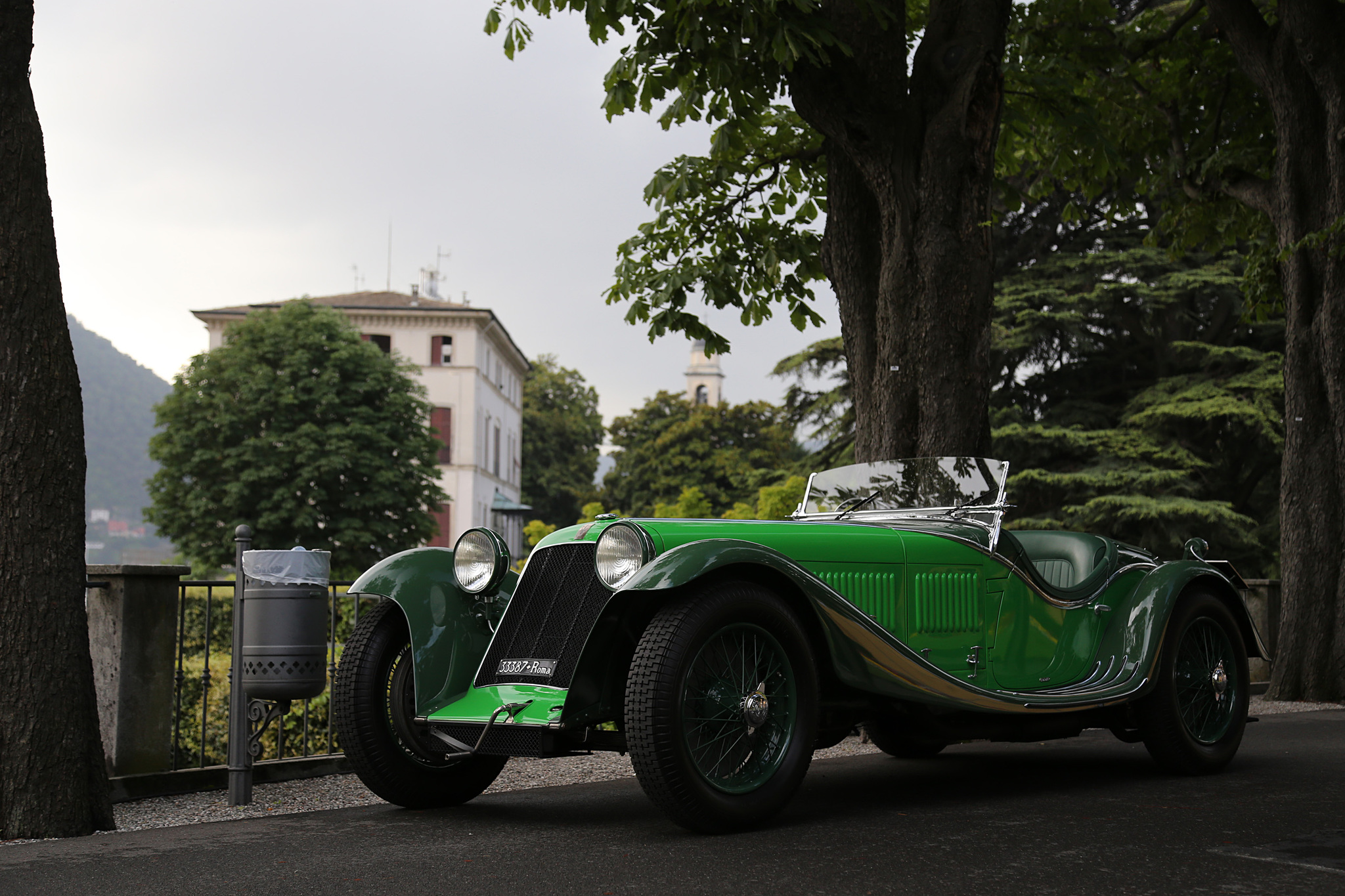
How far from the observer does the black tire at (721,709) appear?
4.50m

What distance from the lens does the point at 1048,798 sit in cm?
570

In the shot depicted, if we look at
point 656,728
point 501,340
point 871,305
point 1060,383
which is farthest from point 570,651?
point 501,340

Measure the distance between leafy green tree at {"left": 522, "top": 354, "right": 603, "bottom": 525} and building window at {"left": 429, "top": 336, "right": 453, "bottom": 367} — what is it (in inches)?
695

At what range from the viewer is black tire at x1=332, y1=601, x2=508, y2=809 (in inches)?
213

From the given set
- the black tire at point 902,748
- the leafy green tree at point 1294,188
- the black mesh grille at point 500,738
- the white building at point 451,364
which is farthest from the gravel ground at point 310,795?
the white building at point 451,364

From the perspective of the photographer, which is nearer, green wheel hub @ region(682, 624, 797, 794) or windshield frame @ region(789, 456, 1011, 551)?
green wheel hub @ region(682, 624, 797, 794)

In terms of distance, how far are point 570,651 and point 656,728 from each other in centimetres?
77

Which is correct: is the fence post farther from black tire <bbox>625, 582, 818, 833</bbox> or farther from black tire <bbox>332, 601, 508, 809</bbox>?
black tire <bbox>625, 582, 818, 833</bbox>

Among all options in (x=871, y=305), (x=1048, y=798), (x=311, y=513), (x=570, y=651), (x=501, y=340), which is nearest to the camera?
(x=570, y=651)

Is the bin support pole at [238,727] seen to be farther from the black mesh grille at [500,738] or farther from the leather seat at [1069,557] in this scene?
the leather seat at [1069,557]

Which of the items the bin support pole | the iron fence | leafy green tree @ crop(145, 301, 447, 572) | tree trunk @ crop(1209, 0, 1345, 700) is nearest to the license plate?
the iron fence

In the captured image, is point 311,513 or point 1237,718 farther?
point 311,513

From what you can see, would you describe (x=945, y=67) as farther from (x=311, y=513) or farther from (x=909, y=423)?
(x=311, y=513)

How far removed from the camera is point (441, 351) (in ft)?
190
